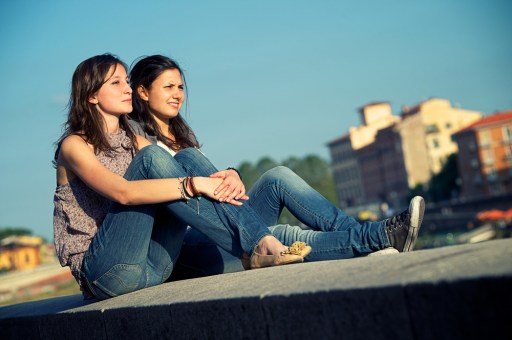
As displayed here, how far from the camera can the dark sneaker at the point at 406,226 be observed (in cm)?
298

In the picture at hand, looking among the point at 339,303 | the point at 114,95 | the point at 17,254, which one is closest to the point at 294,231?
A: the point at 114,95

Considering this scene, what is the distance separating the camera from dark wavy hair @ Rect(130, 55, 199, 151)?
3.63 m

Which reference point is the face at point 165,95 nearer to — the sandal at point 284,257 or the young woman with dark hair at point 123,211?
the young woman with dark hair at point 123,211

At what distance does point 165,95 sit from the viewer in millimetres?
3617

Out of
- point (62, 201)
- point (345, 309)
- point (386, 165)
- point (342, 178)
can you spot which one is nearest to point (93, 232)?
point (62, 201)

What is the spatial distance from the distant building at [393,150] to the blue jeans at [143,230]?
7542 cm

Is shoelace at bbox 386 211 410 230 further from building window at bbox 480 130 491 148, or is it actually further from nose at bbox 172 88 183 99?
building window at bbox 480 130 491 148

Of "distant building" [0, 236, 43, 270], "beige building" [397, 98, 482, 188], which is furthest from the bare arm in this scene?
"distant building" [0, 236, 43, 270]

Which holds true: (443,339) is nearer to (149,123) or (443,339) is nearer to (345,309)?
(345,309)

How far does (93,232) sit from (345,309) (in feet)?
4.62

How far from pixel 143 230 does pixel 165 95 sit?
0.85 meters

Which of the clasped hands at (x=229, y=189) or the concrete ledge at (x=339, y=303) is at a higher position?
the clasped hands at (x=229, y=189)

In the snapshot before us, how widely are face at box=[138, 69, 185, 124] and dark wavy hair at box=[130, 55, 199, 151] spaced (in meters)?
0.02

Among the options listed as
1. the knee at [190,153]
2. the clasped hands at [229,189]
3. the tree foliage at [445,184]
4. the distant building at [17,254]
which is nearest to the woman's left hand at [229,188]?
the clasped hands at [229,189]
